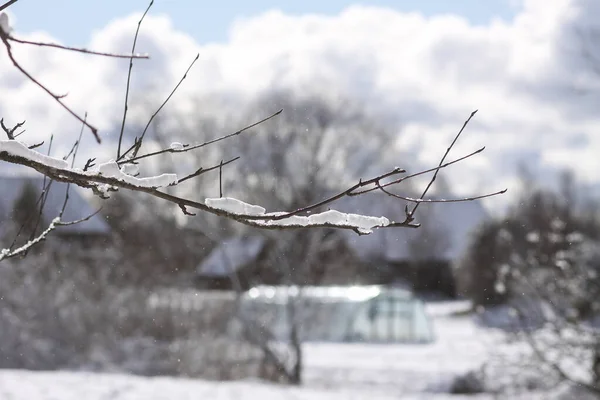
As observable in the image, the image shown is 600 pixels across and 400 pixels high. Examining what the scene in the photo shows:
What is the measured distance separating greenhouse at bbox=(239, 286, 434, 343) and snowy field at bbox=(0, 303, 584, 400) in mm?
636

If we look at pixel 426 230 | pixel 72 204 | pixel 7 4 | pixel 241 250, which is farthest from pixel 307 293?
pixel 426 230

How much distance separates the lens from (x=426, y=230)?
1396 inches

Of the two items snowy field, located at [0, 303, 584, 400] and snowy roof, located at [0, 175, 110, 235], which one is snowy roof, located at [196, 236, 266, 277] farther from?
snowy roof, located at [0, 175, 110, 235]

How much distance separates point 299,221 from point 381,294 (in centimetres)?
1954

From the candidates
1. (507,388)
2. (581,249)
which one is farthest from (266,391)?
(581,249)

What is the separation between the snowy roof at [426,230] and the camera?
86.2ft

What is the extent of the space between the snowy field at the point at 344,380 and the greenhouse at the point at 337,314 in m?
0.64

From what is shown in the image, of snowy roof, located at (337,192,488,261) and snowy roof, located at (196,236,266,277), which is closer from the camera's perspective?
snowy roof, located at (196,236,266,277)

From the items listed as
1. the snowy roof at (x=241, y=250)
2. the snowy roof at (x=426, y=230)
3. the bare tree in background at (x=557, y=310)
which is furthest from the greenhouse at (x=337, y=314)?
the bare tree in background at (x=557, y=310)

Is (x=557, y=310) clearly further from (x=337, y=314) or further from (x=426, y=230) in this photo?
(x=426, y=230)

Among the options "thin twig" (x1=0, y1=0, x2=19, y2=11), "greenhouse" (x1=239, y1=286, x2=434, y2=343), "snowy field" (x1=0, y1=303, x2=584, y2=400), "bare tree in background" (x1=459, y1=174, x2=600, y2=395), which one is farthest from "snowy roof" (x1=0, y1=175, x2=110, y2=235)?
"thin twig" (x1=0, y1=0, x2=19, y2=11)

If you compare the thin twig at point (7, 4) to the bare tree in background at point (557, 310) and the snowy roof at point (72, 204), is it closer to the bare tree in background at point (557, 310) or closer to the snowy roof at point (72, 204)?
the bare tree in background at point (557, 310)

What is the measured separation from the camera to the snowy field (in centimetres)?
838

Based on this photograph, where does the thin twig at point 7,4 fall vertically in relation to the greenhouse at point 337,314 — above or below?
below
